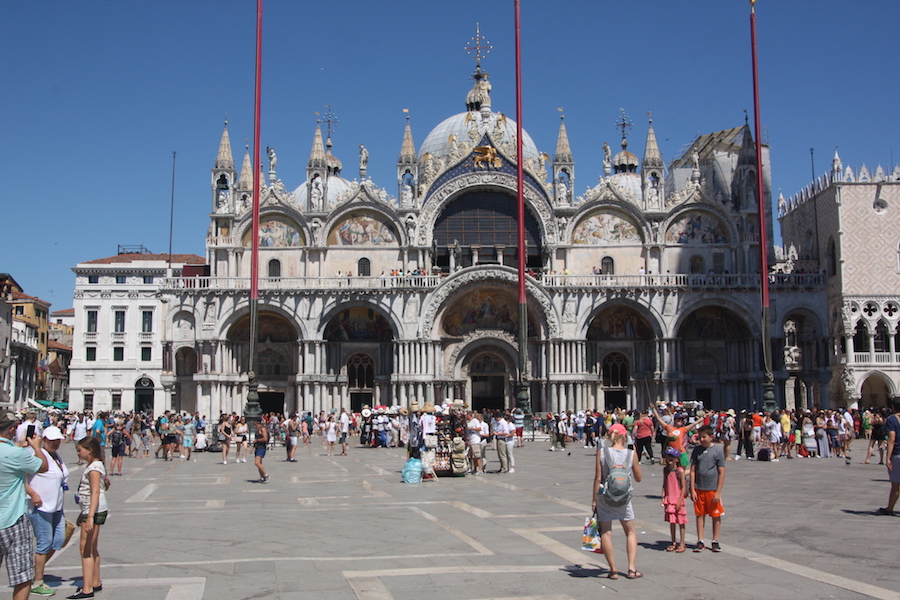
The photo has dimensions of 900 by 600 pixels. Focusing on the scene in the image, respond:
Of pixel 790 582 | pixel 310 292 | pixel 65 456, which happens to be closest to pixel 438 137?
pixel 310 292

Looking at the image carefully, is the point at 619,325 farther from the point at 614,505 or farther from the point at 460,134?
the point at 614,505

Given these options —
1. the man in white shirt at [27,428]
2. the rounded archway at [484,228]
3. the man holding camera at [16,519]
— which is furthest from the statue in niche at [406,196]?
the man holding camera at [16,519]

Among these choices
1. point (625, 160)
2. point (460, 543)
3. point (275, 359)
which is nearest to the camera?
point (460, 543)

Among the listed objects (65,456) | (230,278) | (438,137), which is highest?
(438,137)

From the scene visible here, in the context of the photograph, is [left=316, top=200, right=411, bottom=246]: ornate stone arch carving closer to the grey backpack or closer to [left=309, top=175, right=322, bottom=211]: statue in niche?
[left=309, top=175, right=322, bottom=211]: statue in niche

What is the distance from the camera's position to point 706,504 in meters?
12.6

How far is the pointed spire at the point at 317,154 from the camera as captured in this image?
53.5 meters

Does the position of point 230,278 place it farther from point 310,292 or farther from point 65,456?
point 65,456

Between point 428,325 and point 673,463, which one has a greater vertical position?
point 428,325

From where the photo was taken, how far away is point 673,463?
42.2ft

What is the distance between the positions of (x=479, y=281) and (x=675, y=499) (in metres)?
35.9

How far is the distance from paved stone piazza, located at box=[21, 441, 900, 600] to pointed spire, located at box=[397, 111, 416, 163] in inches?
1245

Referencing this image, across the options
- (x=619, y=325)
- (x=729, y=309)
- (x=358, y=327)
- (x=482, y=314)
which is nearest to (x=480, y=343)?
(x=482, y=314)

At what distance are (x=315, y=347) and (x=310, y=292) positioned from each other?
290 centimetres
